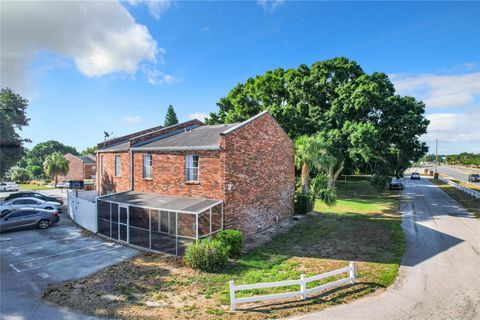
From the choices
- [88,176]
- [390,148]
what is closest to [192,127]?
[390,148]

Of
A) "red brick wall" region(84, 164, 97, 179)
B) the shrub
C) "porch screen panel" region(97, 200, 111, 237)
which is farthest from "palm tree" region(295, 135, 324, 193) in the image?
"red brick wall" region(84, 164, 97, 179)

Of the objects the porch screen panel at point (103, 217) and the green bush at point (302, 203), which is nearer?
the porch screen panel at point (103, 217)

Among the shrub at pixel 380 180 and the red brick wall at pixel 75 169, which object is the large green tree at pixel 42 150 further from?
the shrub at pixel 380 180

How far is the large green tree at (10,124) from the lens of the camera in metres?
36.6

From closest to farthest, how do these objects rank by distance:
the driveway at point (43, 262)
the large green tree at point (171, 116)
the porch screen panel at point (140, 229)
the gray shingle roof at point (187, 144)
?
the driveway at point (43, 262) → the porch screen panel at point (140, 229) → the gray shingle roof at point (187, 144) → the large green tree at point (171, 116)

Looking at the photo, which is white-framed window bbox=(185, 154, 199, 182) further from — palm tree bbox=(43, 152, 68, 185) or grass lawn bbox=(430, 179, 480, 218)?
palm tree bbox=(43, 152, 68, 185)

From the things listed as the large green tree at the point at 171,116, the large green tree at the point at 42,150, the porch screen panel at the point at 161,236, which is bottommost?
the porch screen panel at the point at 161,236

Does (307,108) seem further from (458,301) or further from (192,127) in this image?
(458,301)

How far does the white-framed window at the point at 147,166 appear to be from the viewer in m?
19.7

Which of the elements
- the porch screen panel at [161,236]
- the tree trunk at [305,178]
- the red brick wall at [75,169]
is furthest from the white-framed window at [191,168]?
the red brick wall at [75,169]

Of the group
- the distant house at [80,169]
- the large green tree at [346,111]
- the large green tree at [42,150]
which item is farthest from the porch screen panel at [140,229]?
the large green tree at [42,150]

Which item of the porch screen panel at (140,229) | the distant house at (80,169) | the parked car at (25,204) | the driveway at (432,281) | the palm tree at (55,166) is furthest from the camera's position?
the distant house at (80,169)

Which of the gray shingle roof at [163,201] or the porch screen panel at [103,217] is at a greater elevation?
the gray shingle roof at [163,201]

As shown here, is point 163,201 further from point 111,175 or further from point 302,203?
point 302,203
